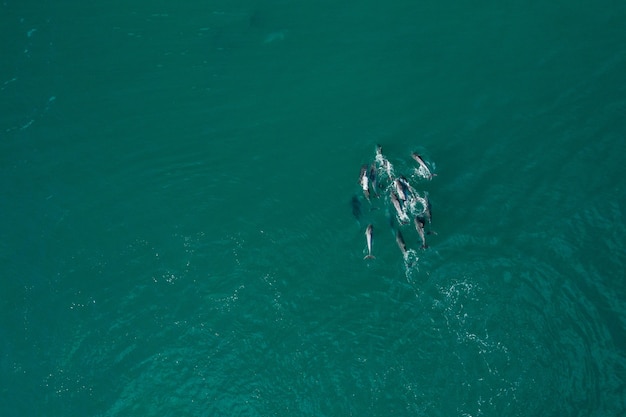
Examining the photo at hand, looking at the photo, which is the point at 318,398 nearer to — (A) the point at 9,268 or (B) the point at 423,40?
(A) the point at 9,268

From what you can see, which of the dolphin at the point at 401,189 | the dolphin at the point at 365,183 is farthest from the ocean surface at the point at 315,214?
the dolphin at the point at 401,189

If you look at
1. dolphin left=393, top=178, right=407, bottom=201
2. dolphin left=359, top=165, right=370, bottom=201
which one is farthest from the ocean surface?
dolphin left=393, top=178, right=407, bottom=201

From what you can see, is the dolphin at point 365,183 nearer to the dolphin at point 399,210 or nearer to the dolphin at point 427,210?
the dolphin at point 399,210

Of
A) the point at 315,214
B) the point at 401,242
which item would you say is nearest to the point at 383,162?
the point at 315,214

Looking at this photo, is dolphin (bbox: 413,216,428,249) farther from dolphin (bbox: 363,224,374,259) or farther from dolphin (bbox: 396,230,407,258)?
dolphin (bbox: 363,224,374,259)

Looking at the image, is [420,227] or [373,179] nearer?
[420,227]

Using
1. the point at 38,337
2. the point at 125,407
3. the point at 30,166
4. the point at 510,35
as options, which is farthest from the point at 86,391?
the point at 510,35

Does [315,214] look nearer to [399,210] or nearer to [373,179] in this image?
[373,179]
